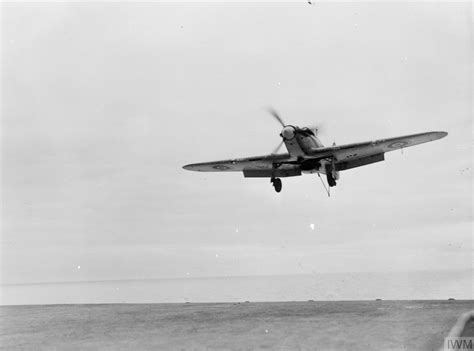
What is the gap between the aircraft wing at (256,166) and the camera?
2808 cm

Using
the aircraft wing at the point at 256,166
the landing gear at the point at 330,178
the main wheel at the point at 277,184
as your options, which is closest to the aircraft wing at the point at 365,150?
the landing gear at the point at 330,178

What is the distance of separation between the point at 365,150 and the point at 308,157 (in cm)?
314

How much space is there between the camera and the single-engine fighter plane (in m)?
26.1

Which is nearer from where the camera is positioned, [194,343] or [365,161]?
[194,343]

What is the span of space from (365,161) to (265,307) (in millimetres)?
10657

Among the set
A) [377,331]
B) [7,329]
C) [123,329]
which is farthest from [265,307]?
[7,329]

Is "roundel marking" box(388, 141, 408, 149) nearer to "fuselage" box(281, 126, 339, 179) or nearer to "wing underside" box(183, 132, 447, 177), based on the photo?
"wing underside" box(183, 132, 447, 177)

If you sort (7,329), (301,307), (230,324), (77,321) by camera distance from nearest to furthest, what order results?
(230,324), (7,329), (77,321), (301,307)

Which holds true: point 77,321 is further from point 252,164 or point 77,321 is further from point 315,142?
point 315,142

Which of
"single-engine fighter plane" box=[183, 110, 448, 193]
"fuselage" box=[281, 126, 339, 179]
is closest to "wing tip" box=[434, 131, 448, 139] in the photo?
"single-engine fighter plane" box=[183, 110, 448, 193]

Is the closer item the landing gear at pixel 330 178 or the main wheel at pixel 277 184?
the landing gear at pixel 330 178

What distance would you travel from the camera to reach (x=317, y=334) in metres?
15.2

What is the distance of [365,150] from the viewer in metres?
27.0

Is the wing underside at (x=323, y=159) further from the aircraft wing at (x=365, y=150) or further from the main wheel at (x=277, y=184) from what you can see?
the main wheel at (x=277, y=184)
